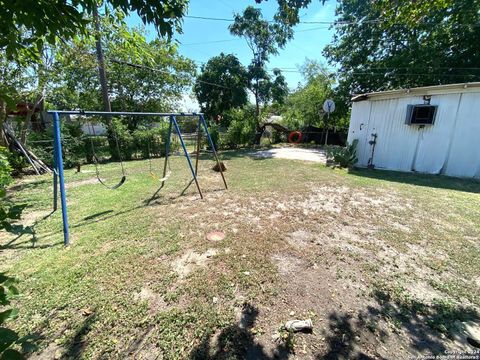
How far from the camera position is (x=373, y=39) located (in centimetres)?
1414

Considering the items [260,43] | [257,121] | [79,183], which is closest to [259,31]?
[260,43]

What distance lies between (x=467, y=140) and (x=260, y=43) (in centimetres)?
1241

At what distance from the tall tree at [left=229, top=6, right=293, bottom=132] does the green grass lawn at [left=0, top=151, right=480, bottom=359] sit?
12.4 m

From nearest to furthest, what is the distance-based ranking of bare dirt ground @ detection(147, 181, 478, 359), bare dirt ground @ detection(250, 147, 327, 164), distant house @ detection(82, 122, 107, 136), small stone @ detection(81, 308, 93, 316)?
bare dirt ground @ detection(147, 181, 478, 359) → small stone @ detection(81, 308, 93, 316) → distant house @ detection(82, 122, 107, 136) → bare dirt ground @ detection(250, 147, 327, 164)

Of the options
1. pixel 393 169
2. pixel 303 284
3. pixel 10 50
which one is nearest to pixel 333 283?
pixel 303 284

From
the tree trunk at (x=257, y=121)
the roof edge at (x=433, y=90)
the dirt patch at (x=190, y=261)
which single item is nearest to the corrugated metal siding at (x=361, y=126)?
the roof edge at (x=433, y=90)

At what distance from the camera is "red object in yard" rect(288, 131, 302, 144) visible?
17345mm

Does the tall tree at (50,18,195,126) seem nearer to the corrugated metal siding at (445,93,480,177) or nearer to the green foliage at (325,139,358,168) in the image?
the green foliage at (325,139,358,168)

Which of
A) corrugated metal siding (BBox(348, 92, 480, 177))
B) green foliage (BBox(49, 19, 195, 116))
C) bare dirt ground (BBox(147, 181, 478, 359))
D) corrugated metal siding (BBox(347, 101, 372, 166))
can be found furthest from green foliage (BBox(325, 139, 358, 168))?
green foliage (BBox(49, 19, 195, 116))

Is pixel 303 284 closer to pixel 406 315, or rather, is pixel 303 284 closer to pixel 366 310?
pixel 366 310

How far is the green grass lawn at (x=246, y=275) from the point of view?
6.42ft

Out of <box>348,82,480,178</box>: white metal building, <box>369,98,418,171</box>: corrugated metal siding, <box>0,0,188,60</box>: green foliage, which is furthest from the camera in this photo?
<box>369,98,418,171</box>: corrugated metal siding

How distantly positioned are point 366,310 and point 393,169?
298 inches

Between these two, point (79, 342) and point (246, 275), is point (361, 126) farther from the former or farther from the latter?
point (79, 342)
